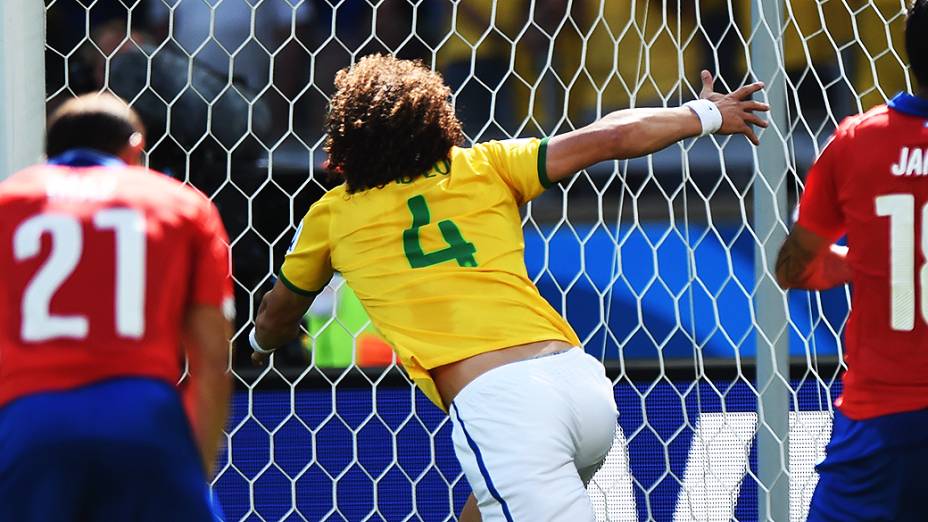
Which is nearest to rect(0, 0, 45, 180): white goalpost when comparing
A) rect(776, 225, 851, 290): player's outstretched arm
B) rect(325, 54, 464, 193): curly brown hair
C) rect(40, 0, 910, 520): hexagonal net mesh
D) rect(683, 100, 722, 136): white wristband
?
rect(40, 0, 910, 520): hexagonal net mesh

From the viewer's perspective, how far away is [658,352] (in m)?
3.54

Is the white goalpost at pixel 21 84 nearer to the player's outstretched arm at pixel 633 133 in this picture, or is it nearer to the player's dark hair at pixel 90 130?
the player's dark hair at pixel 90 130

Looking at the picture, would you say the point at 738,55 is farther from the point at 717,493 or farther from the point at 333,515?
the point at 333,515

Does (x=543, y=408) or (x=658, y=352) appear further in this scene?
(x=658, y=352)

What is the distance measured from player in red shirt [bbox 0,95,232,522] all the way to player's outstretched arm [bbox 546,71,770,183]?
0.85 metres

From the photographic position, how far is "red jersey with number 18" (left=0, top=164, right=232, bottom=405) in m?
1.98

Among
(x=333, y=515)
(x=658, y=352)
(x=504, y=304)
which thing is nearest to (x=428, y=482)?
(x=333, y=515)

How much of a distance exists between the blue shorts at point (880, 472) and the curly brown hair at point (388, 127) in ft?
3.30

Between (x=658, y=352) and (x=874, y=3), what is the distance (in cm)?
122

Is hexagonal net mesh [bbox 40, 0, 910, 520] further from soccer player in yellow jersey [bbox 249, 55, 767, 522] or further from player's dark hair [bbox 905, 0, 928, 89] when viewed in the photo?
player's dark hair [bbox 905, 0, 928, 89]

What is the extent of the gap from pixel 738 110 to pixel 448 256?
2.38 feet

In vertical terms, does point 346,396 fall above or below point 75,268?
below

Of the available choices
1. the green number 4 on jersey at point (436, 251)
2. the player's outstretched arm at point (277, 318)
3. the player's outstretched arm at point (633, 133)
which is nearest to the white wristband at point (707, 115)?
the player's outstretched arm at point (633, 133)

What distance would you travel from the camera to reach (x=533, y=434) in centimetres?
248
